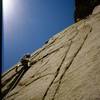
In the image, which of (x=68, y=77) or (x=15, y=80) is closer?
(x=68, y=77)

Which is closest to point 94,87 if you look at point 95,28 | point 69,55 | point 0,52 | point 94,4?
point 0,52

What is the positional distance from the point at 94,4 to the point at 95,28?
5.73 m

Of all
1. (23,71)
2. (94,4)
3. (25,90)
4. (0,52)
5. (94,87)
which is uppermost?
(94,4)

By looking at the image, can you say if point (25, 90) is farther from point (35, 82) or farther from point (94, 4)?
point (94, 4)

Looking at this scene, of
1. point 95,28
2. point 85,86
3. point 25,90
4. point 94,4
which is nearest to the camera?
point 85,86

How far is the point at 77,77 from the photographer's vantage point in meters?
4.71

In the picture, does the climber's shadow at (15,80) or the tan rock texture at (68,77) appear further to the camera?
the climber's shadow at (15,80)

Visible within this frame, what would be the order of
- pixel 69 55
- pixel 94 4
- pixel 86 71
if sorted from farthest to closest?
pixel 94 4
pixel 69 55
pixel 86 71

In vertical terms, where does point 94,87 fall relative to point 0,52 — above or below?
below

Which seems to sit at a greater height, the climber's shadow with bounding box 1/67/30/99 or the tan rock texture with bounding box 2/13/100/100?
the climber's shadow with bounding box 1/67/30/99

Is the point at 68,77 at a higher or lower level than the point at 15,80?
lower

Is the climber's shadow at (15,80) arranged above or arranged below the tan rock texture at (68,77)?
above

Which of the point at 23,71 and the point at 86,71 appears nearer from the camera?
the point at 86,71

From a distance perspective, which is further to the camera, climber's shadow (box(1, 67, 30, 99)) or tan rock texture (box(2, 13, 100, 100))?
climber's shadow (box(1, 67, 30, 99))
